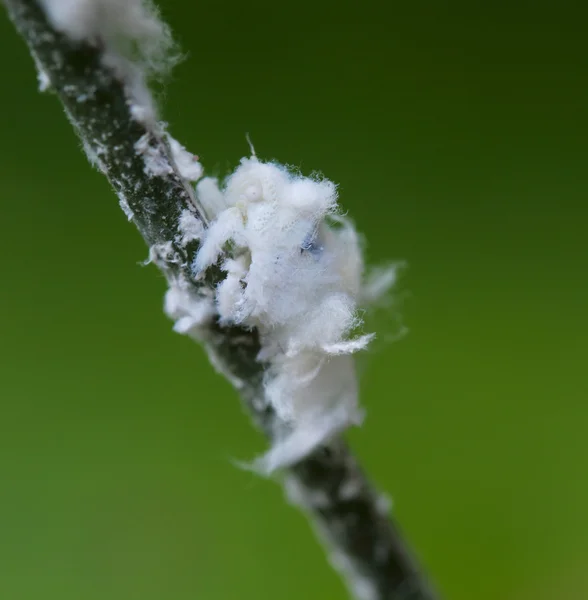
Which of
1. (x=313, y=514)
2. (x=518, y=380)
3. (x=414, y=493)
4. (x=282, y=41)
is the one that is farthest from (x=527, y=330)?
(x=313, y=514)

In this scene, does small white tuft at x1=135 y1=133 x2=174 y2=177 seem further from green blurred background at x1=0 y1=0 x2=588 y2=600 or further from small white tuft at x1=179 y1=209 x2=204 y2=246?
green blurred background at x1=0 y1=0 x2=588 y2=600

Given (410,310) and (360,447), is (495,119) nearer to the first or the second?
(410,310)

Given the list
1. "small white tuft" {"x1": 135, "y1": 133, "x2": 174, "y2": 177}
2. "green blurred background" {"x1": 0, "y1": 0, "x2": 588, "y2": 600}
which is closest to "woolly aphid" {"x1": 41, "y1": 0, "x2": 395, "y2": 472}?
"small white tuft" {"x1": 135, "y1": 133, "x2": 174, "y2": 177}

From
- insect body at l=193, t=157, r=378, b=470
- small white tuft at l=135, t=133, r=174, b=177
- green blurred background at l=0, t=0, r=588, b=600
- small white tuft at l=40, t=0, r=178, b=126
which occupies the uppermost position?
green blurred background at l=0, t=0, r=588, b=600

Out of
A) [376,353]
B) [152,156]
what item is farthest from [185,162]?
[376,353]

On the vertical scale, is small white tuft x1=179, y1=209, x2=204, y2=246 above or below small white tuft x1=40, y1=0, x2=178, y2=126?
below

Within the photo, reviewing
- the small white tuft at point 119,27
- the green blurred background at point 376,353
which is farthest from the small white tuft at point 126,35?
the green blurred background at point 376,353
